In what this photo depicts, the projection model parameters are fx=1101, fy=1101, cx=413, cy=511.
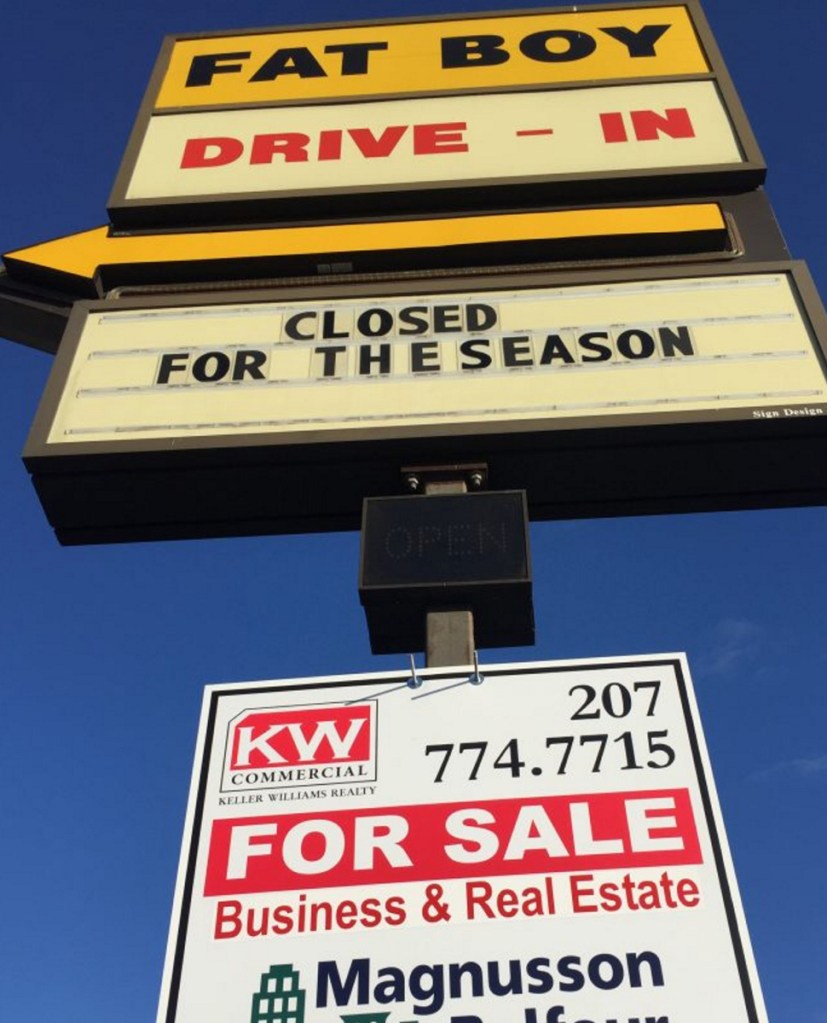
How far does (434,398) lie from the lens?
4387 millimetres

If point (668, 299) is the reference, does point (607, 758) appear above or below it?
below

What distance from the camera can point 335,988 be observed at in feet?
7.73

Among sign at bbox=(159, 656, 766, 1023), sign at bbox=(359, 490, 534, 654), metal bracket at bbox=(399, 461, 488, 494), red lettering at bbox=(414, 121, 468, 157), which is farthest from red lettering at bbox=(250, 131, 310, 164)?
sign at bbox=(159, 656, 766, 1023)

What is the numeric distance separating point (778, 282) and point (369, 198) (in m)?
2.20

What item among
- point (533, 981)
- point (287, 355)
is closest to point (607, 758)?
point (533, 981)

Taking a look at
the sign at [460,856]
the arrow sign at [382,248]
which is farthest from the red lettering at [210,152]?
the sign at [460,856]

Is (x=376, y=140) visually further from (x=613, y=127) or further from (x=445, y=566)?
(x=445, y=566)

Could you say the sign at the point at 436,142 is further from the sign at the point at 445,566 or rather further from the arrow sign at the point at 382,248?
the sign at the point at 445,566

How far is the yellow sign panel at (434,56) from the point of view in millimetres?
6844

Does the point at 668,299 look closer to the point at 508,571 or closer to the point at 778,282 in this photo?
the point at 778,282

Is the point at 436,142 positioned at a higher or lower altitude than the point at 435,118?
lower

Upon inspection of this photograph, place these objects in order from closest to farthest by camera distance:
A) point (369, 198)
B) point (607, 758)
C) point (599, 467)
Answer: point (607, 758)
point (599, 467)
point (369, 198)

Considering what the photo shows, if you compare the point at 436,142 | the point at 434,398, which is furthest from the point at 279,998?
the point at 436,142

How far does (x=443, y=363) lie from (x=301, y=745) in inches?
82.9
